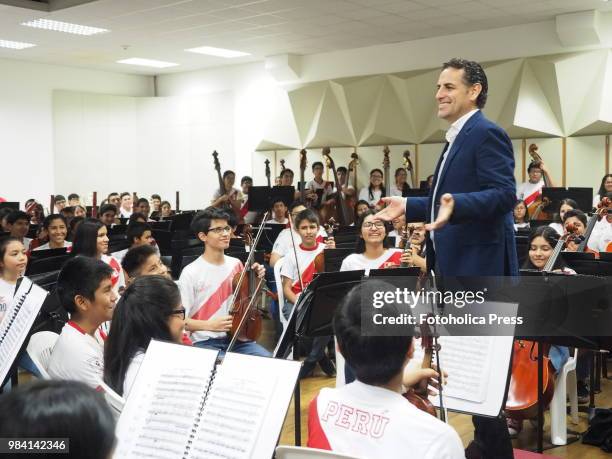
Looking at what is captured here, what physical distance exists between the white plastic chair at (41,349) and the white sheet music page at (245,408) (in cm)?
128

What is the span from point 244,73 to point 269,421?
1194 centimetres

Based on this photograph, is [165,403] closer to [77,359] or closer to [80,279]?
[77,359]

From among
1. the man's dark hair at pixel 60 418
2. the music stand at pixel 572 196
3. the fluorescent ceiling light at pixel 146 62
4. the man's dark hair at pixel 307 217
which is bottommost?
the man's dark hair at pixel 60 418

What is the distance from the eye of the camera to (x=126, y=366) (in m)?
Answer: 2.21

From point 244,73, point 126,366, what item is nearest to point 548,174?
point 244,73

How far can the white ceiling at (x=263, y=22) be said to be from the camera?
27.6ft

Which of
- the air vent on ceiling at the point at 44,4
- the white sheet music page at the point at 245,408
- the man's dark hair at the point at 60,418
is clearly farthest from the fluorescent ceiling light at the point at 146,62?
the man's dark hair at the point at 60,418

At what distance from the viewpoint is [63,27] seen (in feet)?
31.9

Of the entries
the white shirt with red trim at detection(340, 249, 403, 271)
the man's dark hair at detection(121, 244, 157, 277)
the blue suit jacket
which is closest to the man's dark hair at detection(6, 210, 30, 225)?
the man's dark hair at detection(121, 244, 157, 277)

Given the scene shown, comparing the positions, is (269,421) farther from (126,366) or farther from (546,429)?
(546,429)

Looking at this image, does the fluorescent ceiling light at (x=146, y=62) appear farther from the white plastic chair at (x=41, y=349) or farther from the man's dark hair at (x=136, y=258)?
the white plastic chair at (x=41, y=349)

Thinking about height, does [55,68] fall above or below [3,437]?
above

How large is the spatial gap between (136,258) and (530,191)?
670 centimetres

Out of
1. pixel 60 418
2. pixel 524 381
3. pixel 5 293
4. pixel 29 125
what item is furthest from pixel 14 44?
pixel 60 418
